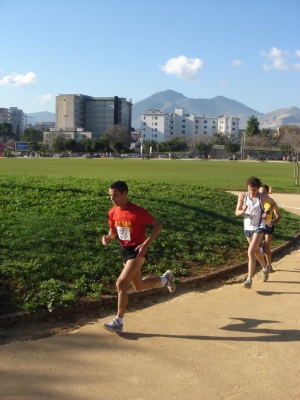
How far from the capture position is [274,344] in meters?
4.92

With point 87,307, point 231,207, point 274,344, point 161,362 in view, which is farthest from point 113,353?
point 231,207

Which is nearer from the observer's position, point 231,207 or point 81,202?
point 81,202

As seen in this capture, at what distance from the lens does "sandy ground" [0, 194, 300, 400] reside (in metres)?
3.88

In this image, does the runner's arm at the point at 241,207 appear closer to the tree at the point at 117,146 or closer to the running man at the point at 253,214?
the running man at the point at 253,214

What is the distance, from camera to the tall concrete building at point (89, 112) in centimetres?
17188

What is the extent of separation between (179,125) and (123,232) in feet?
626

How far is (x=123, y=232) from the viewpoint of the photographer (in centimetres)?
524

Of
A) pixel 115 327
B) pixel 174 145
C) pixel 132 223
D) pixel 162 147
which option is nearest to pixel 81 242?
pixel 132 223

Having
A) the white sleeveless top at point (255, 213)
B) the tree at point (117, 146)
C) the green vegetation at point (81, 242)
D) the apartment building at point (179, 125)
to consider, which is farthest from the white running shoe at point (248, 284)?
the apartment building at point (179, 125)

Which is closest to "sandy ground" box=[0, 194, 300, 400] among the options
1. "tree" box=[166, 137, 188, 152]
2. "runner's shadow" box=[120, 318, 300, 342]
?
"runner's shadow" box=[120, 318, 300, 342]

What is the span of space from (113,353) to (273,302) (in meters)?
2.76

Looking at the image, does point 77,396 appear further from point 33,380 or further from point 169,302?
point 169,302

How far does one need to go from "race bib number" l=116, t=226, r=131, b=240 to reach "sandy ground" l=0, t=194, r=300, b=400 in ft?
3.39

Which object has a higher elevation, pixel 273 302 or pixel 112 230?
pixel 112 230
